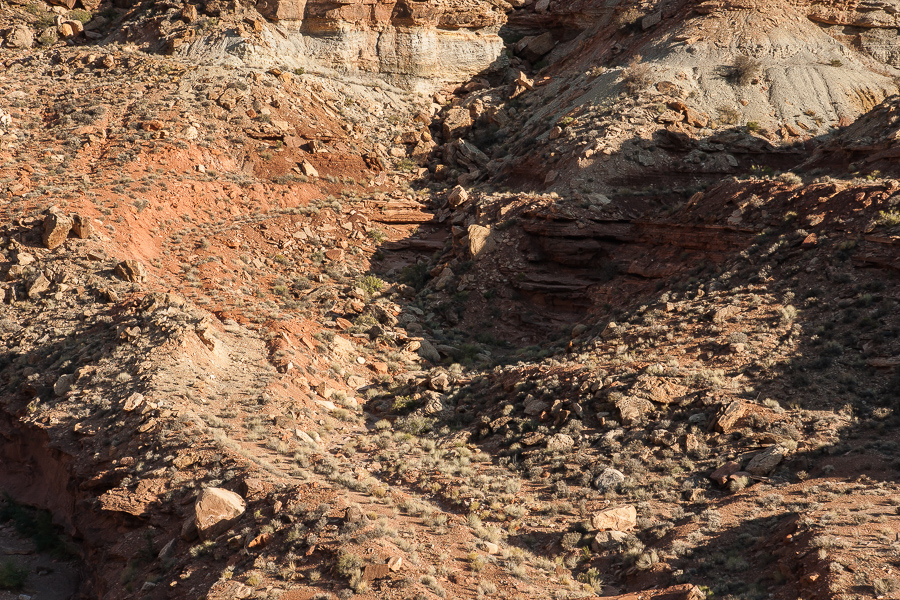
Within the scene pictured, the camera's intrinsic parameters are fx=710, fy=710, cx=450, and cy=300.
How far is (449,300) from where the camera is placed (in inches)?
865

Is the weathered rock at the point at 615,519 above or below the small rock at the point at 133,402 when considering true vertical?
above

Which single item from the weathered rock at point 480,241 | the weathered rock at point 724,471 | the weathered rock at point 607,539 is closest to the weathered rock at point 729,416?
the weathered rock at point 724,471

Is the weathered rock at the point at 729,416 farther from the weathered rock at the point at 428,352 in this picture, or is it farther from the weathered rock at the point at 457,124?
the weathered rock at the point at 457,124

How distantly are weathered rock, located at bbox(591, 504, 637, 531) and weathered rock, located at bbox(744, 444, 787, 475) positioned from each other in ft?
7.35

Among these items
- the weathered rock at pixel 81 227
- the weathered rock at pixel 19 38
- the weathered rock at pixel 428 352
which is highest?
the weathered rock at pixel 19 38

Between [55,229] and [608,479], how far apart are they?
16.0 m

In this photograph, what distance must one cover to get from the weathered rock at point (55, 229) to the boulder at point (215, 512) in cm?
1146

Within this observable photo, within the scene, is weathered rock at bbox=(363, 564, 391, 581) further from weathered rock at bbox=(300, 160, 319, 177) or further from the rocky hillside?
weathered rock at bbox=(300, 160, 319, 177)

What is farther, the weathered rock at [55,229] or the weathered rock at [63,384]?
the weathered rock at [55,229]

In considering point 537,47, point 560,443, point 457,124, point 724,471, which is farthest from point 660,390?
point 537,47

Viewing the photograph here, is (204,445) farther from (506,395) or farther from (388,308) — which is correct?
(388,308)

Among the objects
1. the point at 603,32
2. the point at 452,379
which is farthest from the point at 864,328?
the point at 603,32

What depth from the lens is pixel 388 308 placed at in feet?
69.6

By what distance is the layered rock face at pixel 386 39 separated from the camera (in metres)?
31.5
